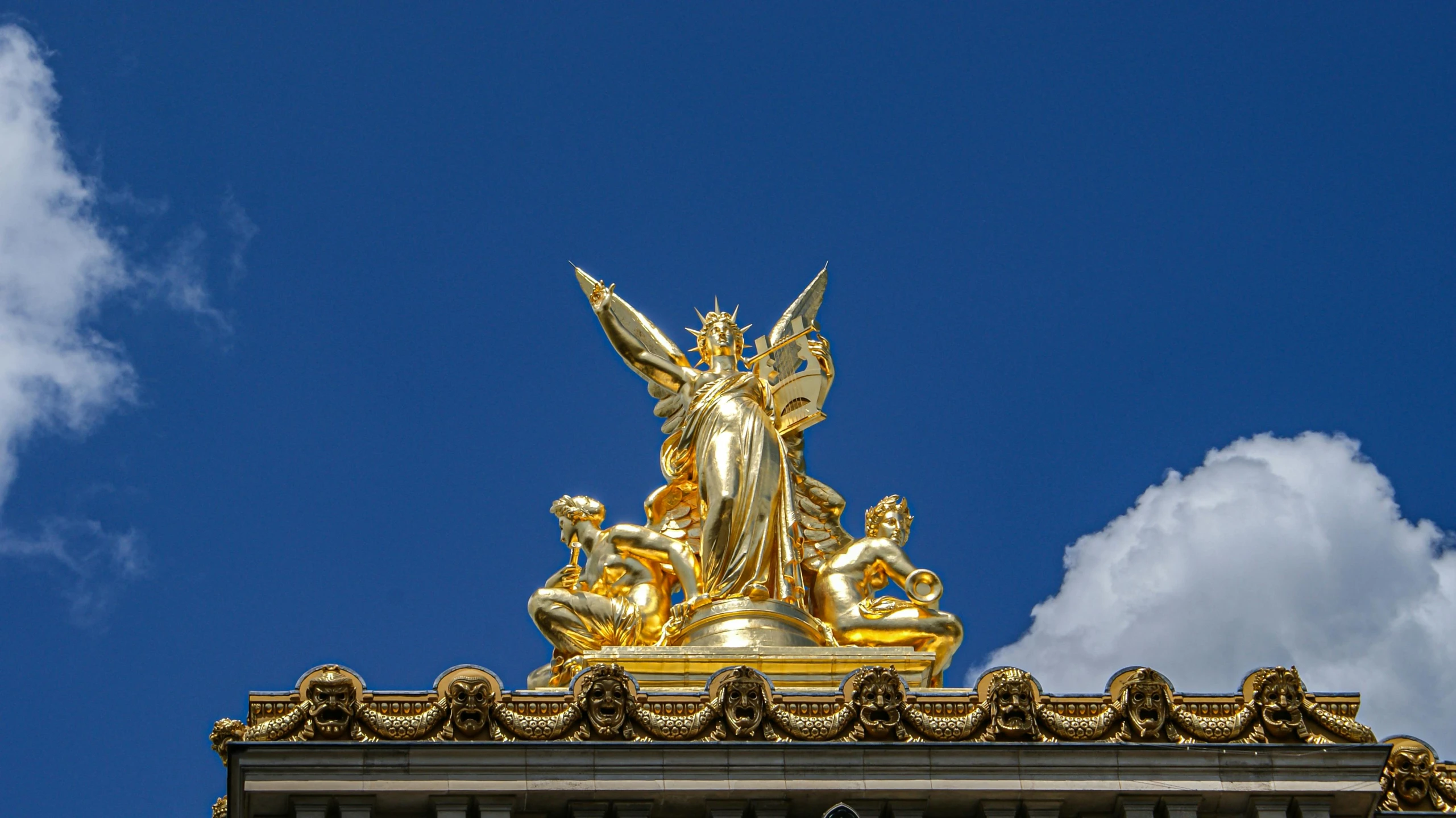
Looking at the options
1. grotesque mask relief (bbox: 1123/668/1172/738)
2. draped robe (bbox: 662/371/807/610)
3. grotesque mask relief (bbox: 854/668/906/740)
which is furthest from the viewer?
draped robe (bbox: 662/371/807/610)

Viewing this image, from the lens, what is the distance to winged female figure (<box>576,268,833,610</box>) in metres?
44.5

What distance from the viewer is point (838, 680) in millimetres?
41406

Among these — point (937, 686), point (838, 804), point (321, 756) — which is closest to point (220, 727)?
point (321, 756)

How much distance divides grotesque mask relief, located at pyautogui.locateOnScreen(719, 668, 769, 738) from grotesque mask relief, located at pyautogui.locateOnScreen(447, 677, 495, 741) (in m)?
3.20

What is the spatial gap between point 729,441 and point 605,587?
12.2ft

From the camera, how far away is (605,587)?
146ft

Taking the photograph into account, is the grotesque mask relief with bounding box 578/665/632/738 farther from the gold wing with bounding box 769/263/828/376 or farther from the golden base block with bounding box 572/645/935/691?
the gold wing with bounding box 769/263/828/376

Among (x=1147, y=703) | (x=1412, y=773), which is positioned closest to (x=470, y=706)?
(x=1147, y=703)

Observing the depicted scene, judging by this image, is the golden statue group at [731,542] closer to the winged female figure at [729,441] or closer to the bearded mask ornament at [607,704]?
the winged female figure at [729,441]

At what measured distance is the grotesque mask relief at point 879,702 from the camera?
3634cm

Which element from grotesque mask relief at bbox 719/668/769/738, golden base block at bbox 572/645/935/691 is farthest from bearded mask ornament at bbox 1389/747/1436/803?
grotesque mask relief at bbox 719/668/769/738

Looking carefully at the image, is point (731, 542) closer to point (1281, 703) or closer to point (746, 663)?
point (746, 663)

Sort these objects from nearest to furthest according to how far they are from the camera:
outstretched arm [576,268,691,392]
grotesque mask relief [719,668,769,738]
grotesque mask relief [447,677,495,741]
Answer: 1. grotesque mask relief [447,677,495,741]
2. grotesque mask relief [719,668,769,738]
3. outstretched arm [576,268,691,392]

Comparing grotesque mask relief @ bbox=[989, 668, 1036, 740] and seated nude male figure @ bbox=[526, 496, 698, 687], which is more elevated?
seated nude male figure @ bbox=[526, 496, 698, 687]
